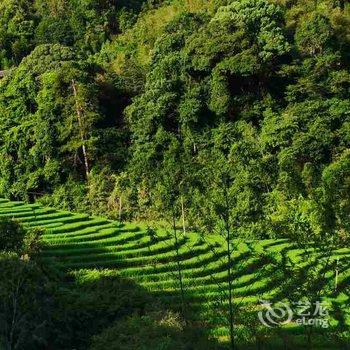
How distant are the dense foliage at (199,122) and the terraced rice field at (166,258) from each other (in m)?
2.79

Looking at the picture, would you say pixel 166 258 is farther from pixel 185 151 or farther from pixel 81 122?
pixel 81 122

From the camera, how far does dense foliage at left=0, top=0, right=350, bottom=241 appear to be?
22.1 m

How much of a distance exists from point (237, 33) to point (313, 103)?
4.36 meters

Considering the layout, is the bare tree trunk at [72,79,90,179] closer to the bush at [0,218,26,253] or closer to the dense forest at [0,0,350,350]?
the dense forest at [0,0,350,350]

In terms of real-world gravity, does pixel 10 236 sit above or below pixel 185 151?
below

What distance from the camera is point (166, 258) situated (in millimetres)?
17859
